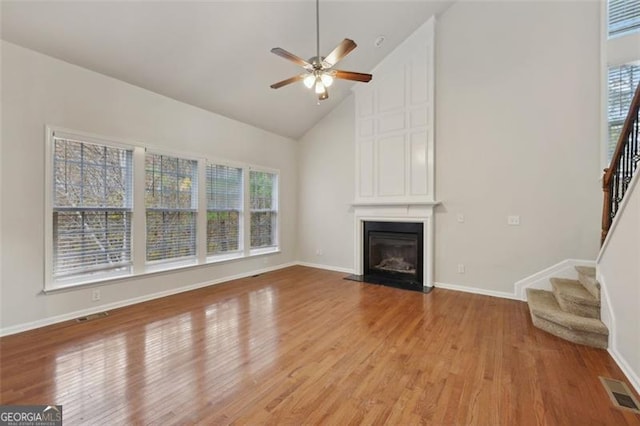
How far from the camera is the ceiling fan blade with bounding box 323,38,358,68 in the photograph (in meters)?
2.65

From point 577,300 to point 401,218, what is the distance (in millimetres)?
2541

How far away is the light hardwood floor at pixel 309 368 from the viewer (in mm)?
1843

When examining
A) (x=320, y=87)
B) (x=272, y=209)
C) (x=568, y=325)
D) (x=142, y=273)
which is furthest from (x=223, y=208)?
(x=568, y=325)

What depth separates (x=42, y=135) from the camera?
123 inches

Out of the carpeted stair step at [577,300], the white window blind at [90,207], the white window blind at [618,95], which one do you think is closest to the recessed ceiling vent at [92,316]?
the white window blind at [90,207]

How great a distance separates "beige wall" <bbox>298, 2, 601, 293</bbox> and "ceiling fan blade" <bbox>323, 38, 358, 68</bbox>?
8.44ft

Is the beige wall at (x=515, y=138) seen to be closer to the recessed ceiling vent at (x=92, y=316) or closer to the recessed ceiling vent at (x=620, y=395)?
the recessed ceiling vent at (x=620, y=395)

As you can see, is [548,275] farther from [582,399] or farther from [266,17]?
[266,17]

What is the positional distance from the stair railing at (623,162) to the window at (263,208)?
5283 mm

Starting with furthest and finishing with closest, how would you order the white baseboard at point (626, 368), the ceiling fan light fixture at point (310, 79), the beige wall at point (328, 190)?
the beige wall at point (328, 190) → the ceiling fan light fixture at point (310, 79) → the white baseboard at point (626, 368)

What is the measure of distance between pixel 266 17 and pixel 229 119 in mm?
2047

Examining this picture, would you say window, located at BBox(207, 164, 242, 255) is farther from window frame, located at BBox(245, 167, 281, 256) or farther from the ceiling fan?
the ceiling fan

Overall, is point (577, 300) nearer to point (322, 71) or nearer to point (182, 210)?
point (322, 71)

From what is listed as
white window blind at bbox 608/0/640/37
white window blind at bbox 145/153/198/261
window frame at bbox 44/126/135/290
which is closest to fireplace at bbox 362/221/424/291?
white window blind at bbox 145/153/198/261
